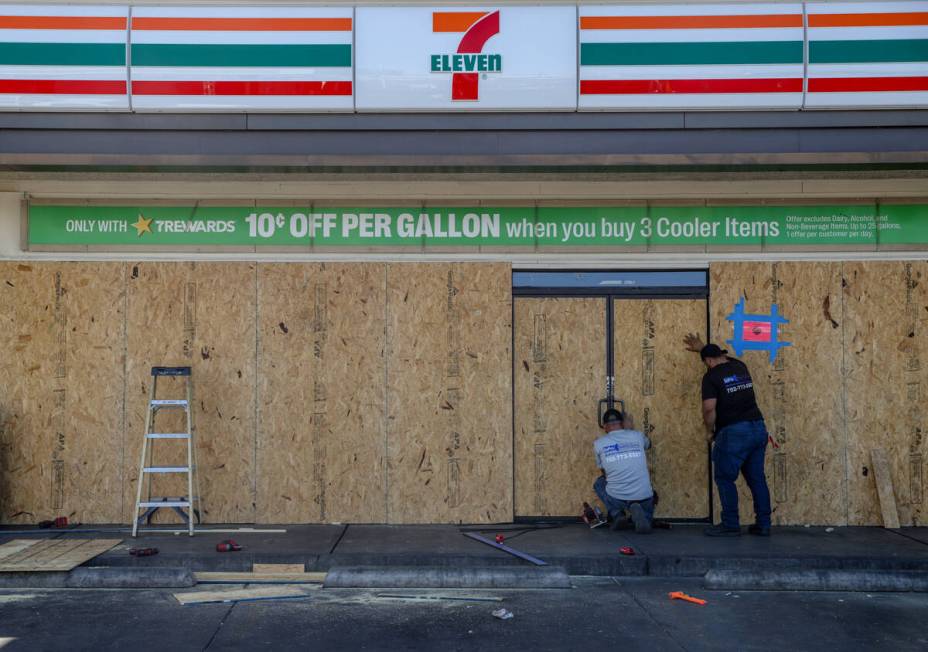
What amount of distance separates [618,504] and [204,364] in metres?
4.82

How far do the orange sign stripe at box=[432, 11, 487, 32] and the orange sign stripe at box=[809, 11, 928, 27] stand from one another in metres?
3.41

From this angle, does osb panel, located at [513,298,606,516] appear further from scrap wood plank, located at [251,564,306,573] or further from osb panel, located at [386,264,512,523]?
scrap wood plank, located at [251,564,306,573]

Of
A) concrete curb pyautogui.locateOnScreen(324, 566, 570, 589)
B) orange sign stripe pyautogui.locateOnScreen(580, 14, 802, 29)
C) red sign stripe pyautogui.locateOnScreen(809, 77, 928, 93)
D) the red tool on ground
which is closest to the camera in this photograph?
concrete curb pyautogui.locateOnScreen(324, 566, 570, 589)

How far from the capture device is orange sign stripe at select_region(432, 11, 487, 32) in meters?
8.75

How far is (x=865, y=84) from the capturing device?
866cm

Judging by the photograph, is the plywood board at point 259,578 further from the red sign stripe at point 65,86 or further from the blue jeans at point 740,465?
the red sign stripe at point 65,86

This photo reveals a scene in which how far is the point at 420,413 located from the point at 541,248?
2325 millimetres

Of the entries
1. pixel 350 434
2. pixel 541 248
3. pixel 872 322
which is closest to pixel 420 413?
pixel 350 434

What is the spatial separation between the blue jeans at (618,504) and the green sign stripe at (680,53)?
14.5 ft

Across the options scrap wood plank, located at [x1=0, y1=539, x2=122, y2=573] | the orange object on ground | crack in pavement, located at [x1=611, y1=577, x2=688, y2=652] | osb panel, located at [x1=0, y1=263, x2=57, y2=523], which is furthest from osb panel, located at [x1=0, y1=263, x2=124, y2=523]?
the orange object on ground

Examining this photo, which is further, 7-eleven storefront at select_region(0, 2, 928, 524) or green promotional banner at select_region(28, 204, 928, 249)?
green promotional banner at select_region(28, 204, 928, 249)

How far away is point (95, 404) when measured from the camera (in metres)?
9.55

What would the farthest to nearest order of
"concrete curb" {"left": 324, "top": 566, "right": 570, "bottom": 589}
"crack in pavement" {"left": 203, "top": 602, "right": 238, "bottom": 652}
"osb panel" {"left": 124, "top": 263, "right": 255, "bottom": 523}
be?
"osb panel" {"left": 124, "top": 263, "right": 255, "bottom": 523}
"concrete curb" {"left": 324, "top": 566, "right": 570, "bottom": 589}
"crack in pavement" {"left": 203, "top": 602, "right": 238, "bottom": 652}

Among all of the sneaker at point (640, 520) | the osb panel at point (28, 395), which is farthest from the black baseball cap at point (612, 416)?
the osb panel at point (28, 395)
